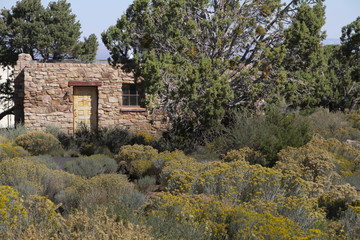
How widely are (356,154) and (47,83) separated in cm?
1130

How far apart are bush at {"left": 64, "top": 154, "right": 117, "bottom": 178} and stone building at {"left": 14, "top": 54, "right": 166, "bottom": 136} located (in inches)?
251

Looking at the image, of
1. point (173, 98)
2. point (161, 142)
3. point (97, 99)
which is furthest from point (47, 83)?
point (173, 98)

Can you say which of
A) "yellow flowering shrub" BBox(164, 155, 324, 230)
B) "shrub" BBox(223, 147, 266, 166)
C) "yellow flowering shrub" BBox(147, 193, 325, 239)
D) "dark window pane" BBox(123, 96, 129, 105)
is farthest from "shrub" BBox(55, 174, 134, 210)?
"dark window pane" BBox(123, 96, 129, 105)

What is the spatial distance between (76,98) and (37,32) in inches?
327

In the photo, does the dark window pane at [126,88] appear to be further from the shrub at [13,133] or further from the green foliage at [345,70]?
the green foliage at [345,70]

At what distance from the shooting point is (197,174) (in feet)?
21.0

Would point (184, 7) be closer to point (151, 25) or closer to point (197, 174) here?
point (151, 25)

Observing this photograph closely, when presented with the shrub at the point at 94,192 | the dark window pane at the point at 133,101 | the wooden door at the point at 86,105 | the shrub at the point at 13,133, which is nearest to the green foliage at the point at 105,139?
the wooden door at the point at 86,105

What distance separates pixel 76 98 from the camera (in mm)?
16250

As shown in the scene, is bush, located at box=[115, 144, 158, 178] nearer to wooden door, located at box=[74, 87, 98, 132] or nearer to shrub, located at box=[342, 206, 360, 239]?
shrub, located at box=[342, 206, 360, 239]

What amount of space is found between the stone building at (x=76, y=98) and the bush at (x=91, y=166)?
20.9ft

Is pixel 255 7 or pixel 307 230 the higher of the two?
pixel 255 7

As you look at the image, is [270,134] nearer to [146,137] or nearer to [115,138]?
[115,138]

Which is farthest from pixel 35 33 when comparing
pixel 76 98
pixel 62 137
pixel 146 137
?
pixel 146 137
